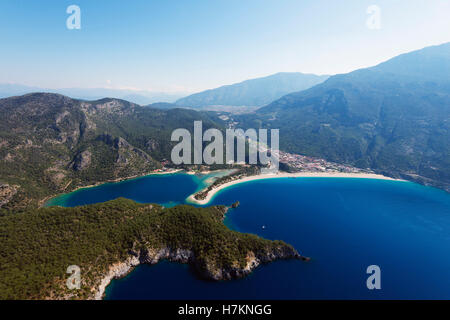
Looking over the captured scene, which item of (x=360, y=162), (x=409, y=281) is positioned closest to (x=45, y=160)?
(x=409, y=281)

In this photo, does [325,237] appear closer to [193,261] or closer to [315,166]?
[193,261]

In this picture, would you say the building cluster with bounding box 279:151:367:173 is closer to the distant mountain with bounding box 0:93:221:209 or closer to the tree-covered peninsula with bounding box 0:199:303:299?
the distant mountain with bounding box 0:93:221:209

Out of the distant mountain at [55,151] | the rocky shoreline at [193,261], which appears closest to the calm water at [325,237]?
the rocky shoreline at [193,261]

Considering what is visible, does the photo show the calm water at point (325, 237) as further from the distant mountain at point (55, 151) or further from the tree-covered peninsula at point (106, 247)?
the distant mountain at point (55, 151)

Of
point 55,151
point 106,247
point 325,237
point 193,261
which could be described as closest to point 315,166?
point 325,237

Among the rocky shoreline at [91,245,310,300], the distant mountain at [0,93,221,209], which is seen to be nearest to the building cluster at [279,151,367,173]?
the rocky shoreline at [91,245,310,300]

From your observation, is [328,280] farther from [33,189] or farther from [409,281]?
[33,189]
